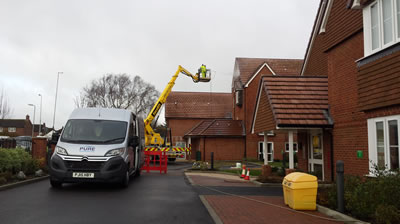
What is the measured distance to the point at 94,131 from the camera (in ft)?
37.6

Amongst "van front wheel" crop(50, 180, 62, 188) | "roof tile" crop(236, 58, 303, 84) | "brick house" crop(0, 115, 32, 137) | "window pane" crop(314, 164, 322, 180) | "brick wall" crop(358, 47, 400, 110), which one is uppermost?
"roof tile" crop(236, 58, 303, 84)

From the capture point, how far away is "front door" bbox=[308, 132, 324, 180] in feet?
47.6

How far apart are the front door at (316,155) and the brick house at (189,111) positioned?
27.7m

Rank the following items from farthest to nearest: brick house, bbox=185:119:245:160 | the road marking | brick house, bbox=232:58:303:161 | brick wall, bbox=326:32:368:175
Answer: brick house, bbox=185:119:245:160, brick house, bbox=232:58:303:161, brick wall, bbox=326:32:368:175, the road marking

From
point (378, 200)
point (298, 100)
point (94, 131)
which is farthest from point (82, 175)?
point (298, 100)

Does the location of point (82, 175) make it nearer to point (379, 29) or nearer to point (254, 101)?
point (379, 29)

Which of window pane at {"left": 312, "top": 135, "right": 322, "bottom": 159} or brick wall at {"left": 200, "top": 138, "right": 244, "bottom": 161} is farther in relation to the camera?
brick wall at {"left": 200, "top": 138, "right": 244, "bottom": 161}

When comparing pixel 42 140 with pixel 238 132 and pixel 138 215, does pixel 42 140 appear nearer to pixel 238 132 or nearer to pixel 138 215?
pixel 138 215

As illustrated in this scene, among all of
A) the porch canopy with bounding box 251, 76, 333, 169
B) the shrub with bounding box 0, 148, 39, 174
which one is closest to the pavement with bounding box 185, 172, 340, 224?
the porch canopy with bounding box 251, 76, 333, 169

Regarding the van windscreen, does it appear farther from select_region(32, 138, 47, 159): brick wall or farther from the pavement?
select_region(32, 138, 47, 159): brick wall

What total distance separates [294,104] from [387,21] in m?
5.56

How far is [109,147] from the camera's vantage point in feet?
35.2

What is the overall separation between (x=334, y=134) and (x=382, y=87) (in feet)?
14.5

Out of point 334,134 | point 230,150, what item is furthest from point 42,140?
point 230,150
